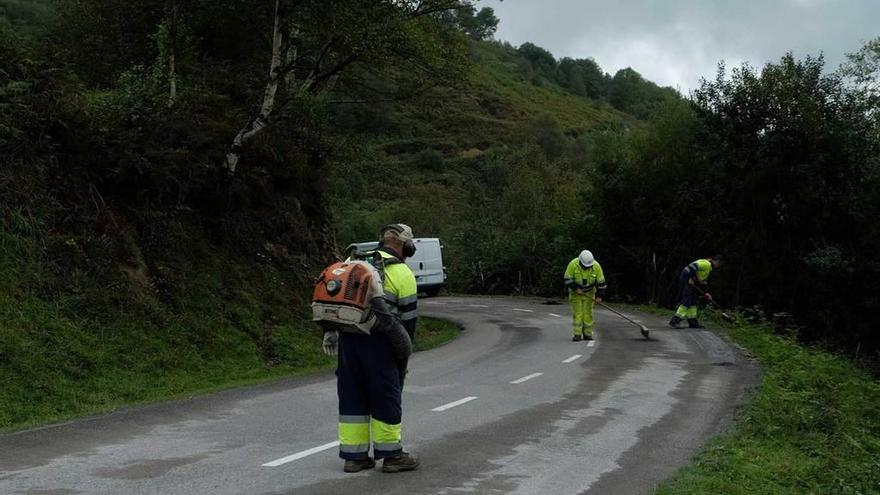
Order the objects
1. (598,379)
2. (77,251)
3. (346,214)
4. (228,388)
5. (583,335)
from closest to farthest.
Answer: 1. (228,388)
2. (598,379)
3. (77,251)
4. (583,335)
5. (346,214)

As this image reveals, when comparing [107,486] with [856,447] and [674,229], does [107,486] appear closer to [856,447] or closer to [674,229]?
[856,447]

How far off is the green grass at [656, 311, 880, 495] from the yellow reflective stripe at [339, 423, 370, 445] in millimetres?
2408

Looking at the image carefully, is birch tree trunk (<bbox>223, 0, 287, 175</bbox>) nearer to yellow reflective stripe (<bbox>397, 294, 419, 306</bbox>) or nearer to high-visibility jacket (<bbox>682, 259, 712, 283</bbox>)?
high-visibility jacket (<bbox>682, 259, 712, 283</bbox>)

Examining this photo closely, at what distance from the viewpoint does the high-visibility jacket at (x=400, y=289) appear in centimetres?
687

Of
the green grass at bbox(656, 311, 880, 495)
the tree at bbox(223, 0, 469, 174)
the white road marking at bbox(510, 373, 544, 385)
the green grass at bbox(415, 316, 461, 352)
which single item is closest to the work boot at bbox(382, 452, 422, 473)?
the green grass at bbox(656, 311, 880, 495)

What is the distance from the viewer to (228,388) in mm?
12555

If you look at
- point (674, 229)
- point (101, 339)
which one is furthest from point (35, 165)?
point (674, 229)

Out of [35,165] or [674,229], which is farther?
[674,229]

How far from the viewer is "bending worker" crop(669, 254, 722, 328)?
868 inches

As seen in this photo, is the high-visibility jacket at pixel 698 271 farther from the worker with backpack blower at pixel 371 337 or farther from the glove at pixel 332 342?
the glove at pixel 332 342

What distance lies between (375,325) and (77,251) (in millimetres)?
9995

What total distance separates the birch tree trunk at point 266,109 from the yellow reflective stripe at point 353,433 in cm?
1290

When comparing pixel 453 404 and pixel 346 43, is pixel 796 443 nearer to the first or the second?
pixel 453 404

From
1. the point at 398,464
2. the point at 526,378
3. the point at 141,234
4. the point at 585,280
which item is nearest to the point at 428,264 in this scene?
the point at 585,280
